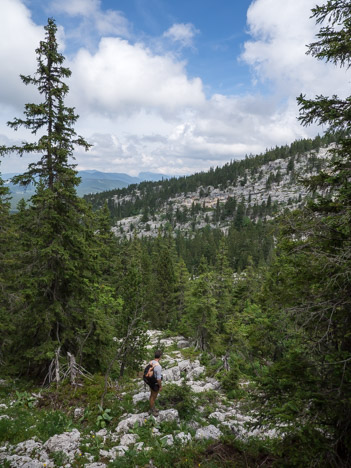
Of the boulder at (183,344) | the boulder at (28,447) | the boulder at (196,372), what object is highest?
the boulder at (28,447)

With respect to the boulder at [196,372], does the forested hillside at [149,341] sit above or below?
above

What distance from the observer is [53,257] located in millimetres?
10719

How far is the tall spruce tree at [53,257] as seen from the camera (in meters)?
10.3

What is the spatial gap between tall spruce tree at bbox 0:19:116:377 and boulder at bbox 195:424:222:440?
17.8 ft

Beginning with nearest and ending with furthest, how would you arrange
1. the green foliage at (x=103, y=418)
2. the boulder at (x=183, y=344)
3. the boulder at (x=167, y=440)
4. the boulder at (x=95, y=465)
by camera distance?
the boulder at (x=95, y=465), the boulder at (x=167, y=440), the green foliage at (x=103, y=418), the boulder at (x=183, y=344)

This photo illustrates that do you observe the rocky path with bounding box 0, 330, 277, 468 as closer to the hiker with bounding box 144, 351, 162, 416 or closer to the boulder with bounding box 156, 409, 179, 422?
the boulder with bounding box 156, 409, 179, 422

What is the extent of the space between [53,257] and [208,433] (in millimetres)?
8465

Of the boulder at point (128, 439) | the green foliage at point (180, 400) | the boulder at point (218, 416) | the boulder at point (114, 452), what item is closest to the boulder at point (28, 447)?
the boulder at point (114, 452)

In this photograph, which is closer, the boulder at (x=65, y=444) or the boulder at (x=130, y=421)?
the boulder at (x=65, y=444)

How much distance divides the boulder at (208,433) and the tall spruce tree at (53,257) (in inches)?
213

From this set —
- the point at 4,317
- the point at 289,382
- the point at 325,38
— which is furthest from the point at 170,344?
the point at 325,38

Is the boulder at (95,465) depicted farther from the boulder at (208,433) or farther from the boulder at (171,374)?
the boulder at (171,374)

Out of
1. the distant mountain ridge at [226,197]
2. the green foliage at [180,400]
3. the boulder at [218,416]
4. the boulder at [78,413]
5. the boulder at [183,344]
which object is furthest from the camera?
the distant mountain ridge at [226,197]

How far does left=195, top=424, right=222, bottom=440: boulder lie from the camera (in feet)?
22.9
